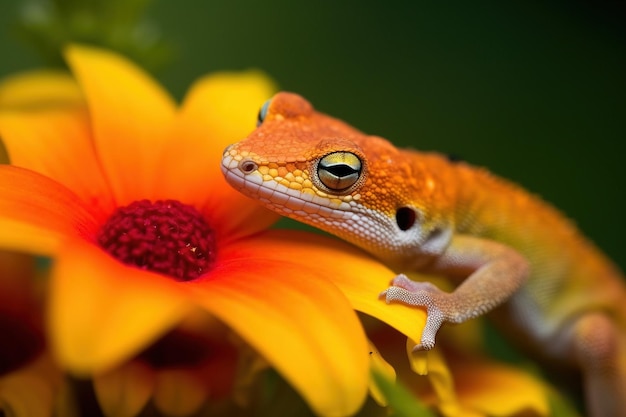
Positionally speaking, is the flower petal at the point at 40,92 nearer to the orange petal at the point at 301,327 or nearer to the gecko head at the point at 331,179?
the gecko head at the point at 331,179

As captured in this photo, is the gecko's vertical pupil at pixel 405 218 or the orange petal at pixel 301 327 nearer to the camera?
the orange petal at pixel 301 327

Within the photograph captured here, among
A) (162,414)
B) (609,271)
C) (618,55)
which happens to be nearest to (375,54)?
(618,55)

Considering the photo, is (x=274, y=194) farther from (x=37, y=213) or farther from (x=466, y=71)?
(x=466, y=71)

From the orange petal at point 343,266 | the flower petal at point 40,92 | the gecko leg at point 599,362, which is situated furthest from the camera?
the gecko leg at point 599,362

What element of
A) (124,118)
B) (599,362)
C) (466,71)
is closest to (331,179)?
(124,118)

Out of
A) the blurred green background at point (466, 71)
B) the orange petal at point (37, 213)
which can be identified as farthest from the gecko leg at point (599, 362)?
the blurred green background at point (466, 71)

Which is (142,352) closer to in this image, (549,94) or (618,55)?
(549,94)
